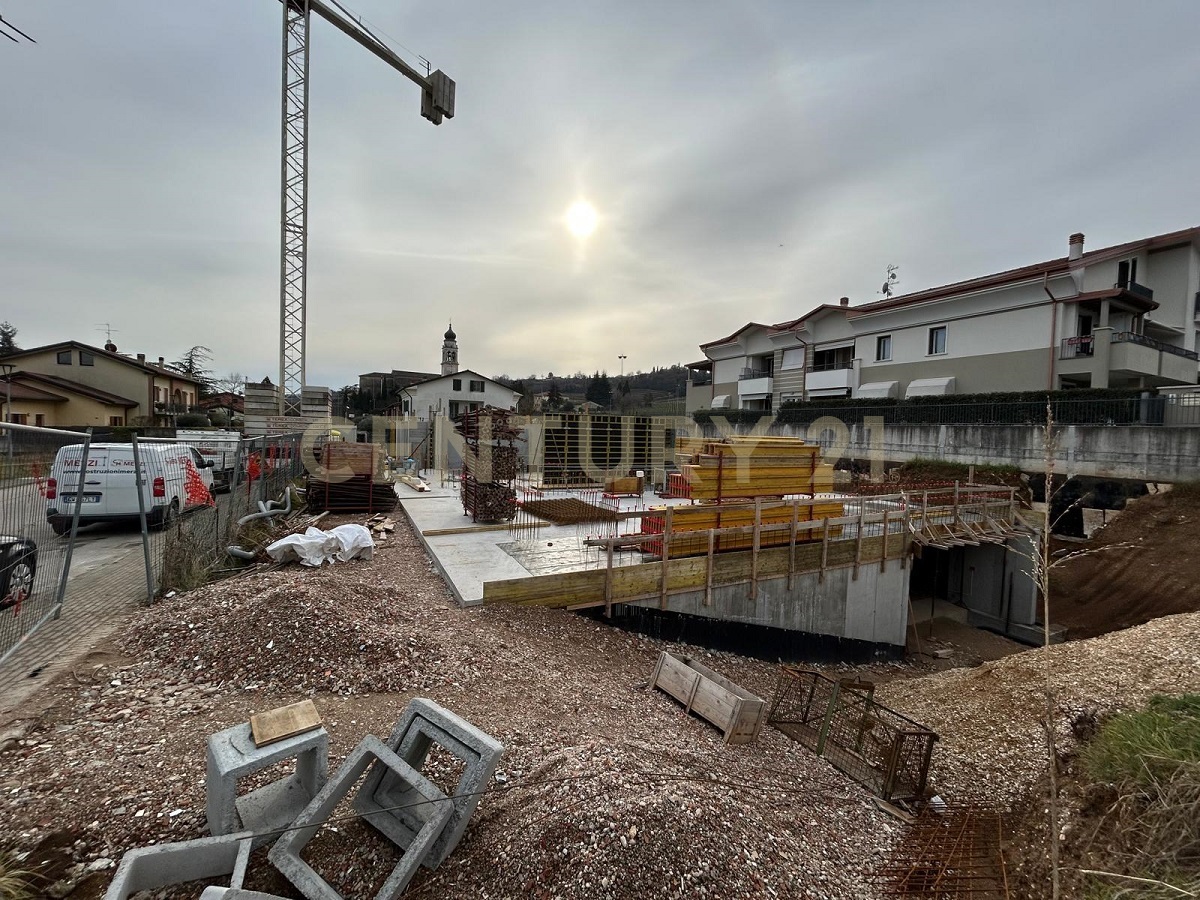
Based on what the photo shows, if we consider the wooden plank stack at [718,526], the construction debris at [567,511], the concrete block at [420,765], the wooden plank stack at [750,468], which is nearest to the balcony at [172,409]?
the construction debris at [567,511]

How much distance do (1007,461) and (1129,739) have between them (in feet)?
52.7

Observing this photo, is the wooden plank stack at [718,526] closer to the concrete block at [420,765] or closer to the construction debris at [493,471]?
the construction debris at [493,471]

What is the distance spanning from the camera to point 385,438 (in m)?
29.3

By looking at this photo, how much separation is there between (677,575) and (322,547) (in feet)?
18.7

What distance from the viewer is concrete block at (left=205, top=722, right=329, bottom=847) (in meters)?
2.71

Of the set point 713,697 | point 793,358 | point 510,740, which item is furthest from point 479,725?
point 793,358

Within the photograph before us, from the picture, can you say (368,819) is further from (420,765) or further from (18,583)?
(18,583)

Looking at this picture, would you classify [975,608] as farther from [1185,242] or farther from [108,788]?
[1185,242]

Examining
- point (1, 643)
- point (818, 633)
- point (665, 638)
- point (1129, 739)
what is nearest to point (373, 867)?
point (1, 643)

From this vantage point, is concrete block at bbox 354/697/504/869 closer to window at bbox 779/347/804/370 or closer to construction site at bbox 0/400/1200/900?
construction site at bbox 0/400/1200/900

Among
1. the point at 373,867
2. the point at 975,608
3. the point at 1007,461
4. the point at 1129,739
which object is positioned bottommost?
the point at 975,608

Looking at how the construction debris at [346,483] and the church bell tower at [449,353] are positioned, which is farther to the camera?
the church bell tower at [449,353]

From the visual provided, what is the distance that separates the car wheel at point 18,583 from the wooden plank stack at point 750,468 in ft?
27.2

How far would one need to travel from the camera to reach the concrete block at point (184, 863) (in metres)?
2.46
